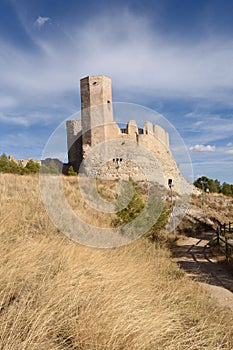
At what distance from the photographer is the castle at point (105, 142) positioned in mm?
28750

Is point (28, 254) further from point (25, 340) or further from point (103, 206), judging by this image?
point (103, 206)

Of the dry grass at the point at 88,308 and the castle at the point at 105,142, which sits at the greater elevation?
the castle at the point at 105,142

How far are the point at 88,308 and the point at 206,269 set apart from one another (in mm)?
8394

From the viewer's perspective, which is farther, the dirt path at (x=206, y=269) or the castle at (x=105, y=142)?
the castle at (x=105, y=142)

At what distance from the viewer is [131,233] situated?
35.3 ft

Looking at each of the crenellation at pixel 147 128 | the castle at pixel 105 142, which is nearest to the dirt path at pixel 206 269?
the castle at pixel 105 142

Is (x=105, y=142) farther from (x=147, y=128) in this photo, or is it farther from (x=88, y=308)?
(x=88, y=308)

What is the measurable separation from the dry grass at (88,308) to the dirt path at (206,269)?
101 inches

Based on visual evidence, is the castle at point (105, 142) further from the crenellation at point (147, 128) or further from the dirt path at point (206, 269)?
the dirt path at point (206, 269)

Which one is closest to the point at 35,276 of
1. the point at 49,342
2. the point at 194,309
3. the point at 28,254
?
the point at 28,254

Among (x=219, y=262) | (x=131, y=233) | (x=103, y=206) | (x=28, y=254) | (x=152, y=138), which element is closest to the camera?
(x=28, y=254)

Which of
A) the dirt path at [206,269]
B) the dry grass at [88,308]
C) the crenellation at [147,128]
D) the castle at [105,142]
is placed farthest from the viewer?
the crenellation at [147,128]

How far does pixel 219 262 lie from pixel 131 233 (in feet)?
12.1

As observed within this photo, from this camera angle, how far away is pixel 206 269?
33.8 feet
